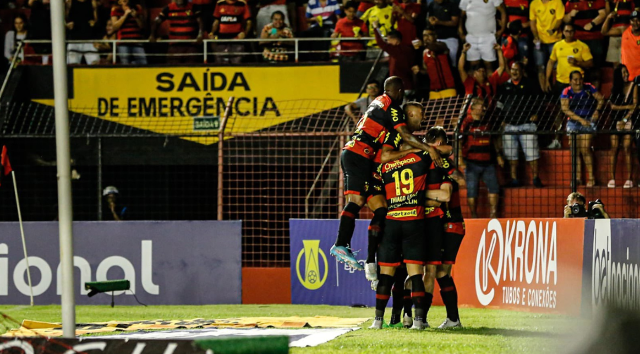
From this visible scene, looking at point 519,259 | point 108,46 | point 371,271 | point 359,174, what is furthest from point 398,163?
point 108,46

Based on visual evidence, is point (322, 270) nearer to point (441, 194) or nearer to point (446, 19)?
point (441, 194)

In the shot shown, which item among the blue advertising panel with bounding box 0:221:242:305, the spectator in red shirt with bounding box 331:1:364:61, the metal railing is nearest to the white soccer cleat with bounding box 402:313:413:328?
the blue advertising panel with bounding box 0:221:242:305

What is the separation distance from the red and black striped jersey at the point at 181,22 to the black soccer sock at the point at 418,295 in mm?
11071

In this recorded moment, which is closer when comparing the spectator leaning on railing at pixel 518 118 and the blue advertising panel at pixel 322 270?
the blue advertising panel at pixel 322 270

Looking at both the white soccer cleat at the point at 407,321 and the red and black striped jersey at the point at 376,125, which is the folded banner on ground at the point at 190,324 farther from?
the red and black striped jersey at the point at 376,125

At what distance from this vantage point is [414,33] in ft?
57.7

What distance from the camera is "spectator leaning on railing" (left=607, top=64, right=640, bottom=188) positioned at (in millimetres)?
14297

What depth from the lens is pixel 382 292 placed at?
927 cm

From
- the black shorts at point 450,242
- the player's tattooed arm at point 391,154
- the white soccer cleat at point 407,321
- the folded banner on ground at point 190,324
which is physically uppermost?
the player's tattooed arm at point 391,154

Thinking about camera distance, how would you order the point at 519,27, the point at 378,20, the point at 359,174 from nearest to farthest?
the point at 359,174 → the point at 519,27 → the point at 378,20

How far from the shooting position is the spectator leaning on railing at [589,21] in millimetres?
16672

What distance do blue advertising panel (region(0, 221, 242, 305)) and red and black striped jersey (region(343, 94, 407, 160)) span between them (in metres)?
5.18

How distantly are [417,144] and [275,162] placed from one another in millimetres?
6901

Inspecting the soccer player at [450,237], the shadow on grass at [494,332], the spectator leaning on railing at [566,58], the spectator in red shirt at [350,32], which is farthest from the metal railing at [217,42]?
the shadow on grass at [494,332]
